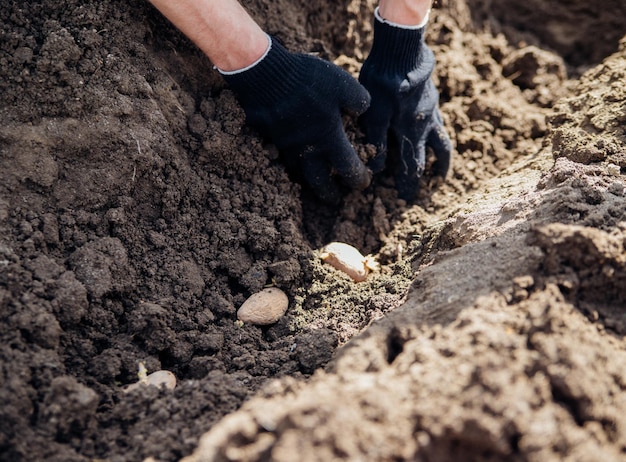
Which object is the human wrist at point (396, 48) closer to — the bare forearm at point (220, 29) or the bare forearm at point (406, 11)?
the bare forearm at point (406, 11)

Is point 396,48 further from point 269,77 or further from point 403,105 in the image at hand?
point 269,77

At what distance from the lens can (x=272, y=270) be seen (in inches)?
94.0

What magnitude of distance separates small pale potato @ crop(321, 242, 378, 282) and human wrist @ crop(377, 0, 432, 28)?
1133 millimetres

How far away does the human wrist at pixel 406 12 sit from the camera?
2.69 metres

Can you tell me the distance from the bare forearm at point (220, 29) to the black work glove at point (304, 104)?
0.20 ft

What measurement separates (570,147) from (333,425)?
190 cm

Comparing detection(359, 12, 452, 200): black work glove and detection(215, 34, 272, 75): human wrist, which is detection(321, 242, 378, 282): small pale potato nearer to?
detection(359, 12, 452, 200): black work glove

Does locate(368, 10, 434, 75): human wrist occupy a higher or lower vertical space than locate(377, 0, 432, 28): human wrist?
lower

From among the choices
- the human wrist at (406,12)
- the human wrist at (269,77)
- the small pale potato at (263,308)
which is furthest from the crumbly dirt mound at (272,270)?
the human wrist at (406,12)

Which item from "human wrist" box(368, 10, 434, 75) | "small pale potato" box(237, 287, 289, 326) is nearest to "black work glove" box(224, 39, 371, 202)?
"human wrist" box(368, 10, 434, 75)

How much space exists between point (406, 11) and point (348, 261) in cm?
126

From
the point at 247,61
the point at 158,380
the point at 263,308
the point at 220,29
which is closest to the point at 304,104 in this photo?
the point at 247,61

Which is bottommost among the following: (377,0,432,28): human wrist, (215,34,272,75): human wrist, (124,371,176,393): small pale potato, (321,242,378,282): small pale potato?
(124,371,176,393): small pale potato

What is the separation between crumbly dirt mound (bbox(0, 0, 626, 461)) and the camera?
4.81 ft
